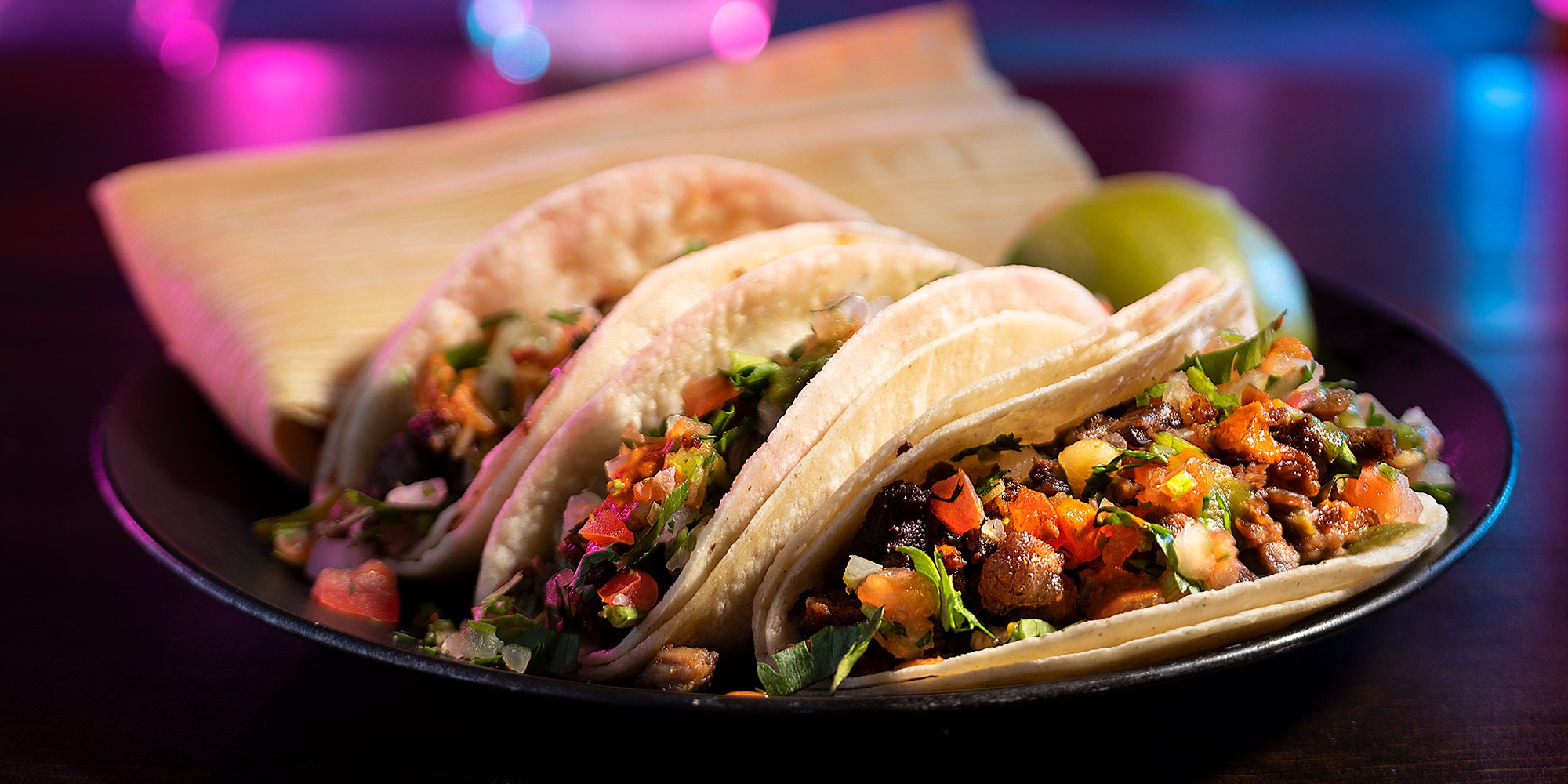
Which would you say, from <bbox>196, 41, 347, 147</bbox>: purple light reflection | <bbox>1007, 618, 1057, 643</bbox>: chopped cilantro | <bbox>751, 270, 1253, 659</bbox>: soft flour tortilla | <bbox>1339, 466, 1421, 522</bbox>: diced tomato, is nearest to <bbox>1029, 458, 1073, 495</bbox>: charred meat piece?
<bbox>751, 270, 1253, 659</bbox>: soft flour tortilla

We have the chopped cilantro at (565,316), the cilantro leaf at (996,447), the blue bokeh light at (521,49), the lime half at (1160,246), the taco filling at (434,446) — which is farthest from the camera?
the blue bokeh light at (521,49)

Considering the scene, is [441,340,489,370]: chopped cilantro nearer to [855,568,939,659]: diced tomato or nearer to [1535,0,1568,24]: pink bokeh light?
[855,568,939,659]: diced tomato

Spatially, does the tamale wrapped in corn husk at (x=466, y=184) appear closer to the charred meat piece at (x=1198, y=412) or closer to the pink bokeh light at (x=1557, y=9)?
the charred meat piece at (x=1198, y=412)

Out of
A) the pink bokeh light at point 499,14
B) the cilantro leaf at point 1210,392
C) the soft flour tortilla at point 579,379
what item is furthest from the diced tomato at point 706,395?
the pink bokeh light at point 499,14

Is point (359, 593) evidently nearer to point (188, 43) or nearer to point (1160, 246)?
point (1160, 246)

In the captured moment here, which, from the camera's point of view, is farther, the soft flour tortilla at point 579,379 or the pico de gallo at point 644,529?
the soft flour tortilla at point 579,379

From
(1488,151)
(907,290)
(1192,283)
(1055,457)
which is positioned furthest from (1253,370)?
(1488,151)

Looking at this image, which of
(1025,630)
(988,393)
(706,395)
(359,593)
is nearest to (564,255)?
(706,395)
